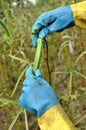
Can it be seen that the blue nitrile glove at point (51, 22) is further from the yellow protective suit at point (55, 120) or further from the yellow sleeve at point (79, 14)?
the yellow protective suit at point (55, 120)

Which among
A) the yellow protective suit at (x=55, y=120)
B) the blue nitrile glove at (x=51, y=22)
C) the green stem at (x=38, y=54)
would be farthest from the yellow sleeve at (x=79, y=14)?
the yellow protective suit at (x=55, y=120)

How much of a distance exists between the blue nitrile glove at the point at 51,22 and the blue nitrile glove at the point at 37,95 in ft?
0.50

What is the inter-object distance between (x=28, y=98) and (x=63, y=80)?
151cm

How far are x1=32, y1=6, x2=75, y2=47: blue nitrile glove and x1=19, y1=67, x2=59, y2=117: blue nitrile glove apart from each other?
15 cm

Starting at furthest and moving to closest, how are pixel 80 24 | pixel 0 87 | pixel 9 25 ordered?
pixel 9 25, pixel 0 87, pixel 80 24

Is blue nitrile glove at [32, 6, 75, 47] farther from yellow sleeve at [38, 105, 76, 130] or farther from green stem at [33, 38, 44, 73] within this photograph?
yellow sleeve at [38, 105, 76, 130]

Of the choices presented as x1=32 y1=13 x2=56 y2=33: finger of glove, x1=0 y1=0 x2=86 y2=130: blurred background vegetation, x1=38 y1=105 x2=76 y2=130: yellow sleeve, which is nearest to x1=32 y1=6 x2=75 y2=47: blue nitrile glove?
x1=32 y1=13 x2=56 y2=33: finger of glove

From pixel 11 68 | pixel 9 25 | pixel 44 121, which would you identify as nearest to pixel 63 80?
pixel 11 68

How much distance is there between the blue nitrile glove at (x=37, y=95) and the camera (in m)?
1.13

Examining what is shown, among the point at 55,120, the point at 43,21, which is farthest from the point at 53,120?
the point at 43,21

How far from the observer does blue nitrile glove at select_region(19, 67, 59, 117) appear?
1.13 metres

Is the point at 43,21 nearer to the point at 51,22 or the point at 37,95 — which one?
the point at 51,22

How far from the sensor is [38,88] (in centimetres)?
116

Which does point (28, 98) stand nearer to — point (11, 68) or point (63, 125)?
point (63, 125)
